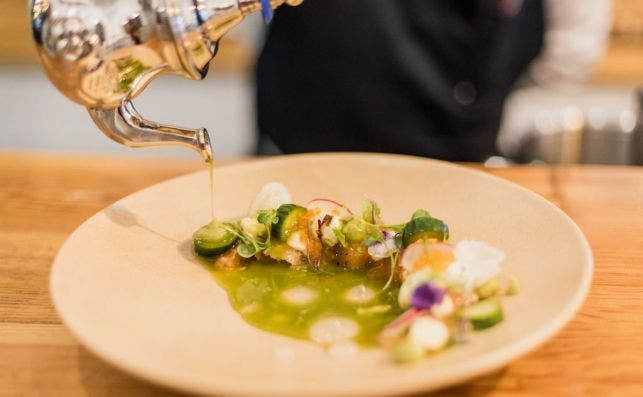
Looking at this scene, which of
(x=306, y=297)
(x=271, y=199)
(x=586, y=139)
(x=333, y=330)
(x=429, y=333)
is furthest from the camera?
(x=586, y=139)

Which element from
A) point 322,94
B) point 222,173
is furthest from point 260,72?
point 222,173

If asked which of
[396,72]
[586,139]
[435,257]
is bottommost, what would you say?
[586,139]

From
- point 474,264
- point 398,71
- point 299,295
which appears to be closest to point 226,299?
point 299,295

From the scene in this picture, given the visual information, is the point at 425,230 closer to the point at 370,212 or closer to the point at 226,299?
the point at 370,212

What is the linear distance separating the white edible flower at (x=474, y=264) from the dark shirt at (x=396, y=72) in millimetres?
992

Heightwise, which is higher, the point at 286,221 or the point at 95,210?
the point at 286,221

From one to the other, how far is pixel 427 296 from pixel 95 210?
726 millimetres

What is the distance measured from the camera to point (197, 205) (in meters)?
1.14

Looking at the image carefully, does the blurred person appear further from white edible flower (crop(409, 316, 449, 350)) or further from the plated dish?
white edible flower (crop(409, 316, 449, 350))

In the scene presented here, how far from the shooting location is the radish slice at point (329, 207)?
1037 millimetres

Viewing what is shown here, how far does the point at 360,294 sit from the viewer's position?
3.03ft

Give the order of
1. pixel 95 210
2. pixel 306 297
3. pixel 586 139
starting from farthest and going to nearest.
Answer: pixel 586 139 → pixel 95 210 → pixel 306 297

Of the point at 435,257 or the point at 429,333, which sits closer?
the point at 429,333

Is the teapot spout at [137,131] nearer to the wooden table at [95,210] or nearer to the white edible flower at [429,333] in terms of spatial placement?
the wooden table at [95,210]
